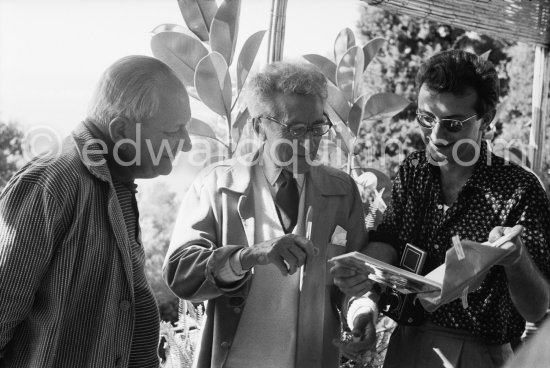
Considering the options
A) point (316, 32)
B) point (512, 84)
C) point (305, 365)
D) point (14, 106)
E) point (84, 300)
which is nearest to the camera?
point (84, 300)

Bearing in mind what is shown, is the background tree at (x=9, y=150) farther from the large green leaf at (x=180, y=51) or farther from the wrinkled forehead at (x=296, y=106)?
the wrinkled forehead at (x=296, y=106)

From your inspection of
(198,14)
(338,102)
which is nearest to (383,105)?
(338,102)

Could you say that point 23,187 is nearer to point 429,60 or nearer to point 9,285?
point 9,285

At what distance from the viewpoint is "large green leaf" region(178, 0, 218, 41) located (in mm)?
3859

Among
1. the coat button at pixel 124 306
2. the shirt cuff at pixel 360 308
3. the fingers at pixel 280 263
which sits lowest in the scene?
the shirt cuff at pixel 360 308

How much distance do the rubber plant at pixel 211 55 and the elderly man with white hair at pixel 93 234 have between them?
1.31 m

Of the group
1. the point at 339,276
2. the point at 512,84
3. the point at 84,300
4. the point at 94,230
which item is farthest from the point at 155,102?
the point at 512,84

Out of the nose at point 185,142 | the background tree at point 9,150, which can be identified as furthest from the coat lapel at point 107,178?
the background tree at point 9,150

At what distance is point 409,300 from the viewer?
2.48 meters

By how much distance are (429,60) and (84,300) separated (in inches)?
57.2

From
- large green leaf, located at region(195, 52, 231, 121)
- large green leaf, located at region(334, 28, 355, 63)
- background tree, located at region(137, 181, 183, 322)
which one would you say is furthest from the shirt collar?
background tree, located at region(137, 181, 183, 322)

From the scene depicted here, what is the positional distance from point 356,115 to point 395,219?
1.44 meters

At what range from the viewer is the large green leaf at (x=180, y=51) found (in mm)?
3613

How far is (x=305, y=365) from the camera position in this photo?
242 centimetres
